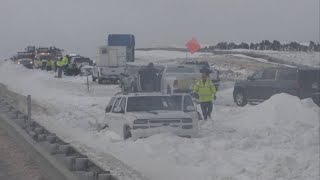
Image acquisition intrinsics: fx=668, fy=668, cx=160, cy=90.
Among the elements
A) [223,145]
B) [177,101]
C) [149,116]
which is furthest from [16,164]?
[177,101]

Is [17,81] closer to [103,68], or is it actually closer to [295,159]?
[103,68]

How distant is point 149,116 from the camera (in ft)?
49.3

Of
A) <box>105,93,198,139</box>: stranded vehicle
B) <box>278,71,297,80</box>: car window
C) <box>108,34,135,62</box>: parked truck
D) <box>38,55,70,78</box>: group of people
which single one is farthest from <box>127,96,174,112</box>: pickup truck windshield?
<box>108,34,135,62</box>: parked truck

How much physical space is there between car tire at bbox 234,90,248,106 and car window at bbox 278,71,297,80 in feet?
6.77

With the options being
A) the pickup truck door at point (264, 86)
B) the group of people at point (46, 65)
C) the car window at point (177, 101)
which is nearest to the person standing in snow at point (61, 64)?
the group of people at point (46, 65)

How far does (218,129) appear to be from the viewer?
17.6m

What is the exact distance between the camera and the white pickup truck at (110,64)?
44.4 m

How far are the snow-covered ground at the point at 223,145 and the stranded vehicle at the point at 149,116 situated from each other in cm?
29

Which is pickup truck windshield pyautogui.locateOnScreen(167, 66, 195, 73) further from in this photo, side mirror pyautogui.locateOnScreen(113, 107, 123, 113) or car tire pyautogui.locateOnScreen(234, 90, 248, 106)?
side mirror pyautogui.locateOnScreen(113, 107, 123, 113)

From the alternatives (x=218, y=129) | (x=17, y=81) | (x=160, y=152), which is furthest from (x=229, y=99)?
(x=17, y=81)

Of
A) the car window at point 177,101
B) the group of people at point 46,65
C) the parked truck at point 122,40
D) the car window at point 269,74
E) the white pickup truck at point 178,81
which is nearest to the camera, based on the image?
the car window at point 177,101

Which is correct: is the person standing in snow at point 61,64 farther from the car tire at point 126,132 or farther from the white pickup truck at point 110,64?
the car tire at point 126,132

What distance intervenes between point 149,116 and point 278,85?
1039 centimetres

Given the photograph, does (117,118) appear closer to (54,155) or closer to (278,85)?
(54,155)
